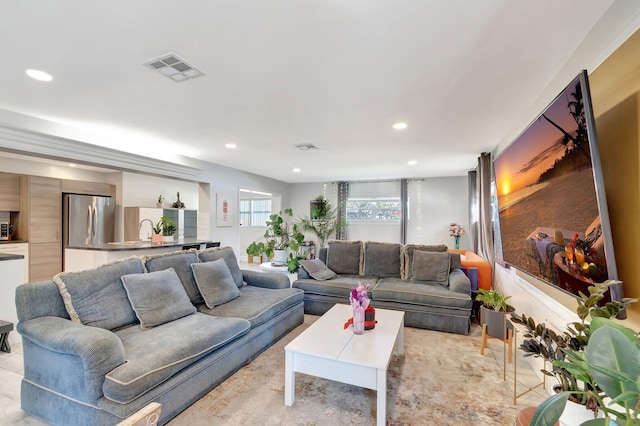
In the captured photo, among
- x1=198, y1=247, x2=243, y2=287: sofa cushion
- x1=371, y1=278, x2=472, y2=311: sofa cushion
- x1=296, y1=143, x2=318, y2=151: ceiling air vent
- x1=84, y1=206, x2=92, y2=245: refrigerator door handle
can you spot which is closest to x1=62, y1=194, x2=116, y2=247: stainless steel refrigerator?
x1=84, y1=206, x2=92, y2=245: refrigerator door handle

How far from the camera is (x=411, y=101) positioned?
8.43 ft

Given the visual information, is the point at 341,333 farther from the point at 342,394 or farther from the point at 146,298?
the point at 146,298

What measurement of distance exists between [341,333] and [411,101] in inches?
80.6

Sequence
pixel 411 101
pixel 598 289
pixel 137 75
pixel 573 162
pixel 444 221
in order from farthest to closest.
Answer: pixel 444 221 → pixel 411 101 → pixel 137 75 → pixel 573 162 → pixel 598 289

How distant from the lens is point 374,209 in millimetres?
7699

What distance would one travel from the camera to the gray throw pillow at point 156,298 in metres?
2.28

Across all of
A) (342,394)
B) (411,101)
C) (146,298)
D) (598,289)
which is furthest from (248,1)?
(342,394)

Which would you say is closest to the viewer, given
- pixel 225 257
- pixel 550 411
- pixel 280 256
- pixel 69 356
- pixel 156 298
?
pixel 550 411

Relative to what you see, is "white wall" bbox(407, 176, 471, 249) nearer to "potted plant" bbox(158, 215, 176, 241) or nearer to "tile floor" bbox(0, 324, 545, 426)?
"tile floor" bbox(0, 324, 545, 426)

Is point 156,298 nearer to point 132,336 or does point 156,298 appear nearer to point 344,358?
point 132,336

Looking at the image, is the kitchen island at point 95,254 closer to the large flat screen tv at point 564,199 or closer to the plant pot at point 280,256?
the plant pot at point 280,256

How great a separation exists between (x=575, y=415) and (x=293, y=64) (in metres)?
2.24

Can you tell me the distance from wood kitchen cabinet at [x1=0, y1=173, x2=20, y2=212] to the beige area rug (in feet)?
17.3

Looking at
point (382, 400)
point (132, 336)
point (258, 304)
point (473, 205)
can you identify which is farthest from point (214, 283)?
point (473, 205)
